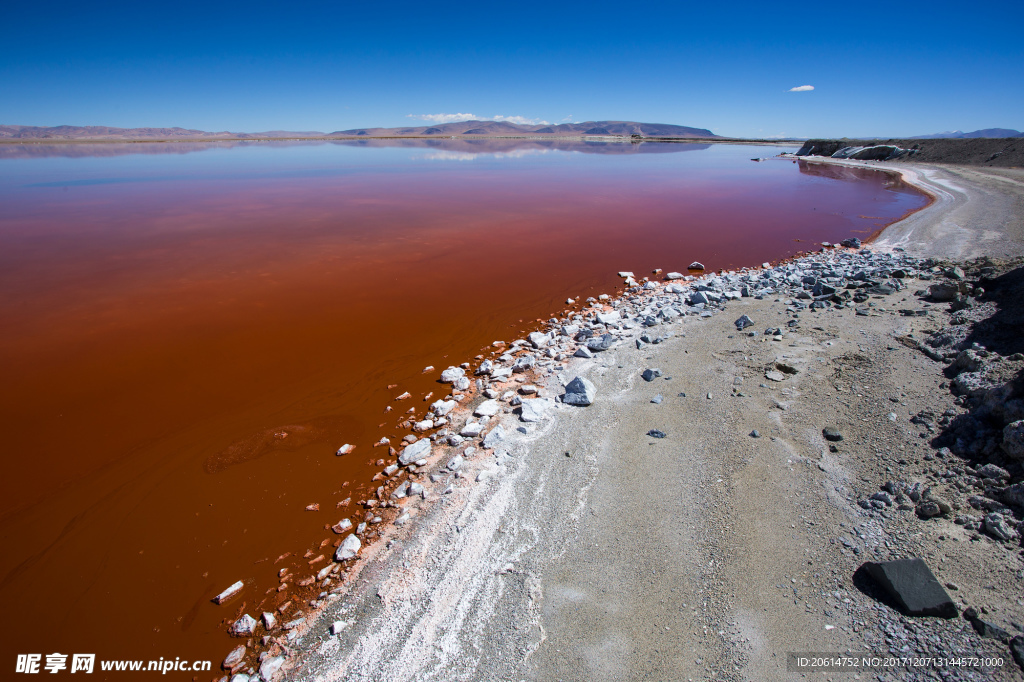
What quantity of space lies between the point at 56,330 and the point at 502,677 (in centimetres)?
1124

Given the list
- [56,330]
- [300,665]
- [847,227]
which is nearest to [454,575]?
[300,665]

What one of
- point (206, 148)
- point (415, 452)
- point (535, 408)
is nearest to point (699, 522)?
point (535, 408)

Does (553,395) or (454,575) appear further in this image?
(553,395)

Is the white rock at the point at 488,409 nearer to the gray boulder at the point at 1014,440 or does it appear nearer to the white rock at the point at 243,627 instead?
the white rock at the point at 243,627

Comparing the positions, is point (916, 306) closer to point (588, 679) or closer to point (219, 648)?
point (588, 679)

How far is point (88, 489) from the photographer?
5.35 m

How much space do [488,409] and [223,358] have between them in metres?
5.40

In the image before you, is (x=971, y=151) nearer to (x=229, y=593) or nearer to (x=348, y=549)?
(x=348, y=549)

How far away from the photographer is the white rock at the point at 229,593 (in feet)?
13.3

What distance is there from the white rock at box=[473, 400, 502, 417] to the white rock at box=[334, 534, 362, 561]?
2.28m

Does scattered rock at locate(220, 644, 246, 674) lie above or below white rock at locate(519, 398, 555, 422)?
below

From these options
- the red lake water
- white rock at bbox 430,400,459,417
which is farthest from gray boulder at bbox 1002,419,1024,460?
the red lake water

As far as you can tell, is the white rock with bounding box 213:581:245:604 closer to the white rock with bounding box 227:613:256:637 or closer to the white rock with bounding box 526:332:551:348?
the white rock with bounding box 227:613:256:637

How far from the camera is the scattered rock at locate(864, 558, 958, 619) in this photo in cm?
299
